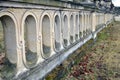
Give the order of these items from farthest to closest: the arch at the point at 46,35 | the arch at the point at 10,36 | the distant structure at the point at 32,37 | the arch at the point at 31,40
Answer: the arch at the point at 46,35 < the arch at the point at 31,40 < the distant structure at the point at 32,37 < the arch at the point at 10,36

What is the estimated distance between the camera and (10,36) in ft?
30.9

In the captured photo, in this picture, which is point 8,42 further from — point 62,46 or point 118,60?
point 118,60

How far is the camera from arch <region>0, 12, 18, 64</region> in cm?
916

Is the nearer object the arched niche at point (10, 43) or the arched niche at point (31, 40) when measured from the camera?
the arched niche at point (10, 43)

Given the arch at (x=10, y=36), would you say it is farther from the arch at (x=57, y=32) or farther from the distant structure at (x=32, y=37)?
the arch at (x=57, y=32)

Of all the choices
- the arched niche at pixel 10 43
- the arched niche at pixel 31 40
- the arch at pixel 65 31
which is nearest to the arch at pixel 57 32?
the arch at pixel 65 31

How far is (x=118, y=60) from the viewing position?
19047 millimetres

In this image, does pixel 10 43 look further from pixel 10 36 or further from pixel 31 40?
pixel 31 40

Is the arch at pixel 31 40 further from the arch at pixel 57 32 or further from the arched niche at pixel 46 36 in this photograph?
the arch at pixel 57 32

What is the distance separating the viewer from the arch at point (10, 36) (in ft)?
30.1

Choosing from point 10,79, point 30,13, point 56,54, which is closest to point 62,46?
point 56,54

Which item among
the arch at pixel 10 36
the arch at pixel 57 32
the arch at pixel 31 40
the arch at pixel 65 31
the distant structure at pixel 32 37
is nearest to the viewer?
the arch at pixel 10 36

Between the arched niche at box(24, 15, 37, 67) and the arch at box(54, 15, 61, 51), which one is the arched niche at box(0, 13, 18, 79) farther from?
the arch at box(54, 15, 61, 51)

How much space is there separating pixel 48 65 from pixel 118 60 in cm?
874
